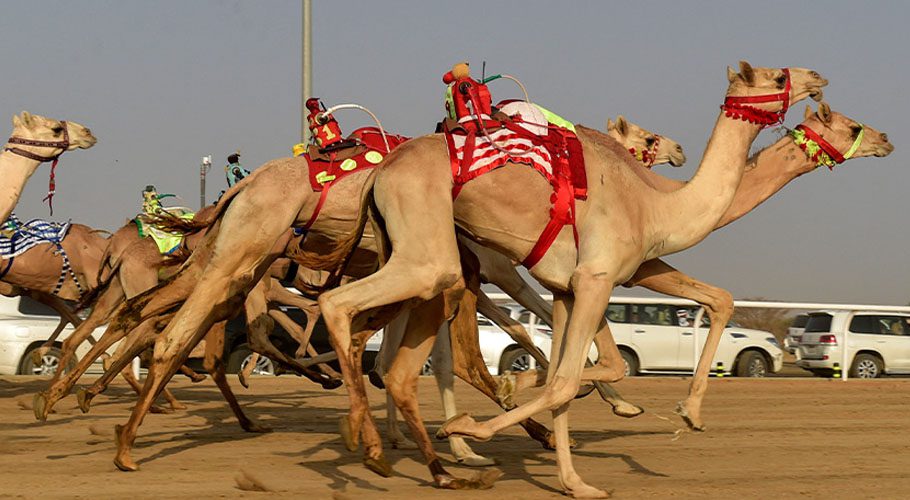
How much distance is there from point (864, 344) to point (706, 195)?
1476 cm

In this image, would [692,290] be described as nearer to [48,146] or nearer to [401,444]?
[401,444]

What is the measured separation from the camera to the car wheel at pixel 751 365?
2205 cm

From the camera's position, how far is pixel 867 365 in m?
22.1

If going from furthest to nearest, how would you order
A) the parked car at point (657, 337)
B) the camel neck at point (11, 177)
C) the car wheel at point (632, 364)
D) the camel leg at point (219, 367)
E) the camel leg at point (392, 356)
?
the car wheel at point (632, 364)
the parked car at point (657, 337)
the camel neck at point (11, 177)
the camel leg at point (219, 367)
the camel leg at point (392, 356)

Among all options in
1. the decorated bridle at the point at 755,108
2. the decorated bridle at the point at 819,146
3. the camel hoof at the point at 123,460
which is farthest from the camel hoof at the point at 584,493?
the decorated bridle at the point at 819,146

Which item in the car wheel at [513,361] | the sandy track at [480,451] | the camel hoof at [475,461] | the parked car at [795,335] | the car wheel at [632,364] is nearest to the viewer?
the sandy track at [480,451]

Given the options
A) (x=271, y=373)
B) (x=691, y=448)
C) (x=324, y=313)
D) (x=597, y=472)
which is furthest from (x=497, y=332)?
(x=324, y=313)

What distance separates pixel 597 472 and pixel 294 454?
6.91 ft

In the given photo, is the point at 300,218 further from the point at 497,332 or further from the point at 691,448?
the point at 497,332

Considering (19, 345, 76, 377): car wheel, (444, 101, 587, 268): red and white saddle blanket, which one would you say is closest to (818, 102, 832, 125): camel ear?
(444, 101, 587, 268): red and white saddle blanket

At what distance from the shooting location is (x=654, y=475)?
842 centimetres

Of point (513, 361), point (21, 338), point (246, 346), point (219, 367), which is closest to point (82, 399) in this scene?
point (219, 367)

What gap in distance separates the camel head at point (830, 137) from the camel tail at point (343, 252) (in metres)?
2.95

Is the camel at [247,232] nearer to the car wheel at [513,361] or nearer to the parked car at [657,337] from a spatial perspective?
the car wheel at [513,361]
